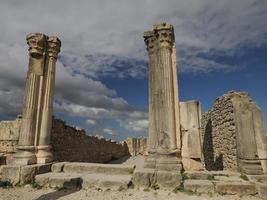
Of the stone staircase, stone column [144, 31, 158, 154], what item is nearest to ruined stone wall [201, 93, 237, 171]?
stone column [144, 31, 158, 154]

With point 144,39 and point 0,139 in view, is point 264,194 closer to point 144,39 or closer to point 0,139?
point 144,39

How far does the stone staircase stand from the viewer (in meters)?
5.64

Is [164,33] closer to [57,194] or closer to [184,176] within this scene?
[184,176]

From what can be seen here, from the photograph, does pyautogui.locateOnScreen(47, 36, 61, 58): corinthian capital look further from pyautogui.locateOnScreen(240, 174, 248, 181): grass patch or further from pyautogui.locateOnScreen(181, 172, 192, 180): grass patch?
pyautogui.locateOnScreen(240, 174, 248, 181): grass patch

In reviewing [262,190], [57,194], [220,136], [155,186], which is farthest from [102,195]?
[220,136]

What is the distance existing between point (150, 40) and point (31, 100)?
4385mm

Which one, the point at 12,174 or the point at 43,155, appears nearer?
the point at 12,174

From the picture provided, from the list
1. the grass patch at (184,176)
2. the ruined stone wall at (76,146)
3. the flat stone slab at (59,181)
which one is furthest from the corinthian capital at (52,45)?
the grass patch at (184,176)

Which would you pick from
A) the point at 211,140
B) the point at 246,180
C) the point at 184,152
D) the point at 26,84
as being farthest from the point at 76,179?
the point at 211,140

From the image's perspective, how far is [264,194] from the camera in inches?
200

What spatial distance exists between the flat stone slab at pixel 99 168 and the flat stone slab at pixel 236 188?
241cm

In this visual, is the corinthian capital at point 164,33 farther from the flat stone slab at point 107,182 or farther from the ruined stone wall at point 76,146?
the ruined stone wall at point 76,146

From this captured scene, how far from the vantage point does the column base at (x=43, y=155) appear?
7.19m

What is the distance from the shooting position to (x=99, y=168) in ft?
22.0
